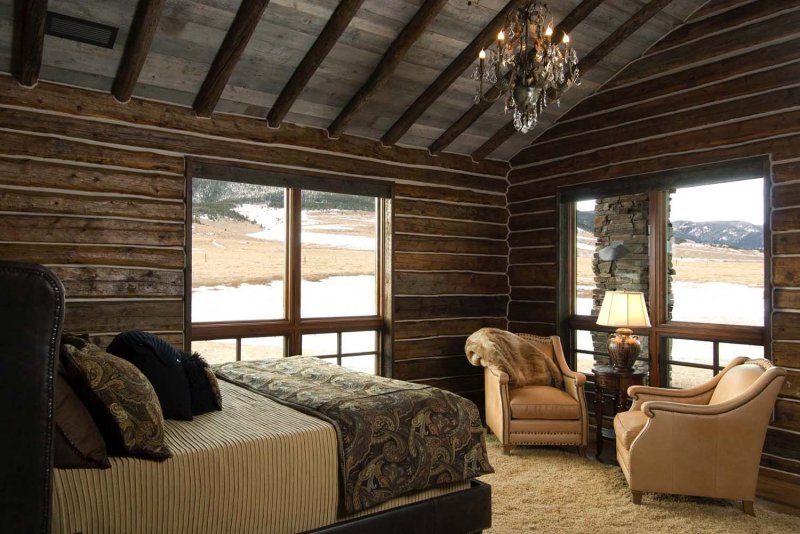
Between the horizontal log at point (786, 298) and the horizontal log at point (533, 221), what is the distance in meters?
2.09

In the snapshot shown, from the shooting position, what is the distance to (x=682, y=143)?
4906mm

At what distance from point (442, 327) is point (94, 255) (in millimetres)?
3166

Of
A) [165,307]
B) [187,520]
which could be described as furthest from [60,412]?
[165,307]

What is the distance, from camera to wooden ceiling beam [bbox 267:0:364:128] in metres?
3.96

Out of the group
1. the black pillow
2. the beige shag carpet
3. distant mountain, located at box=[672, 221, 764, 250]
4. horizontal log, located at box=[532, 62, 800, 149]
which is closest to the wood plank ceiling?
horizontal log, located at box=[532, 62, 800, 149]

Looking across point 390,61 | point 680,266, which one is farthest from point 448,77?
point 680,266

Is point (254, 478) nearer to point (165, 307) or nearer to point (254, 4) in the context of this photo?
point (165, 307)

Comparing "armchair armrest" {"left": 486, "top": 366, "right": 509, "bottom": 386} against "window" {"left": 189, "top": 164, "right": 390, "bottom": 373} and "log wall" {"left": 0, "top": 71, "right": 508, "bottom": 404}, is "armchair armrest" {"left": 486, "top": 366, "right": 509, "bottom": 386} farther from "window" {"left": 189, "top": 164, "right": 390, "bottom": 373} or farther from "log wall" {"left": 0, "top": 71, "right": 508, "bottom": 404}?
"window" {"left": 189, "top": 164, "right": 390, "bottom": 373}

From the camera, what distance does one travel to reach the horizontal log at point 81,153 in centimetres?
A: 398

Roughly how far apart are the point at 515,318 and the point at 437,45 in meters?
2.98

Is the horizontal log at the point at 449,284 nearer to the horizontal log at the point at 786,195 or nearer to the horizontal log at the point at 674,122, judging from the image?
the horizontal log at the point at 674,122

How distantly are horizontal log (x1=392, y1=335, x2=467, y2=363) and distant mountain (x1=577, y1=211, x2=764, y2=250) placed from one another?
2.25 meters

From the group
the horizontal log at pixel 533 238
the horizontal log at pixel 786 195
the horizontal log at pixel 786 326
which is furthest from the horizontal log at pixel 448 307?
the horizontal log at pixel 786 195

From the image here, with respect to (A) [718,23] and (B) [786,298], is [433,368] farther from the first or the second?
(A) [718,23]
